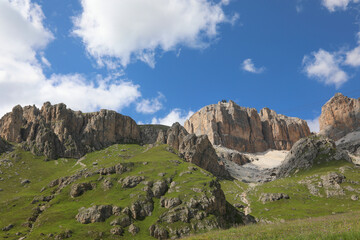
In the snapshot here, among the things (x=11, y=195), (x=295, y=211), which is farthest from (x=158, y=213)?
(x=11, y=195)

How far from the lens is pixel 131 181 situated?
128 meters

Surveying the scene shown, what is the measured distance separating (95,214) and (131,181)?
97.2 ft

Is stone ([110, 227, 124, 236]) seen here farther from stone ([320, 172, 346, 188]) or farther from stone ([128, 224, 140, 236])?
stone ([320, 172, 346, 188])

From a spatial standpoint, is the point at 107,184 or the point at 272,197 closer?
the point at 107,184

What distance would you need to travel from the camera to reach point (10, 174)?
196 m

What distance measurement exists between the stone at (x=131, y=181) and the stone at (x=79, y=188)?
15677 mm

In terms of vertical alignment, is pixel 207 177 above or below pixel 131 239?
above

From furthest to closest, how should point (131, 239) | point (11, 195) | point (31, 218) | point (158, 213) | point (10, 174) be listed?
1. point (10, 174)
2. point (11, 195)
3. point (31, 218)
4. point (158, 213)
5. point (131, 239)

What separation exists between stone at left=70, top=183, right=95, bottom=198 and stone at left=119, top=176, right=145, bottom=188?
1568cm

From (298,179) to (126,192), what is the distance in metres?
142

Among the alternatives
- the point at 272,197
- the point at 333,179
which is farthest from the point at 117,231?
the point at 333,179

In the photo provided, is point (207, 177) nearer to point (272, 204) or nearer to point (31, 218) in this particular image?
point (272, 204)

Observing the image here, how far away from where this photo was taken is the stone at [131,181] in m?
126

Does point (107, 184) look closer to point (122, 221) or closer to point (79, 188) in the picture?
point (79, 188)
